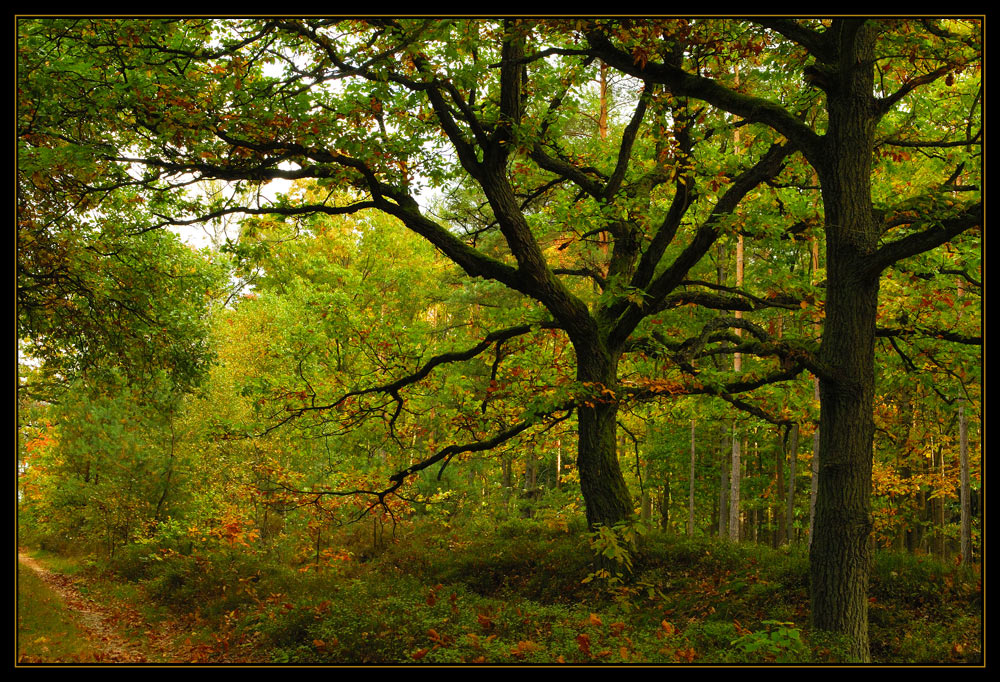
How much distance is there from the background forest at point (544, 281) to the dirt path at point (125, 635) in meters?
0.61

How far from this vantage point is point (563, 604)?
8.99 m

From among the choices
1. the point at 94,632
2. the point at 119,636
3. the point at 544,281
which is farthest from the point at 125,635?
the point at 544,281

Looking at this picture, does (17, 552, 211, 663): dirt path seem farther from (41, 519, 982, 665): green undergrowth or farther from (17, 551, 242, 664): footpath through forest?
(41, 519, 982, 665): green undergrowth

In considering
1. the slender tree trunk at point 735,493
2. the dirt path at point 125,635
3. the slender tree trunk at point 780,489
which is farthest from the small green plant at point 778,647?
the slender tree trunk at point 780,489

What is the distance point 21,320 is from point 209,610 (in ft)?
19.7

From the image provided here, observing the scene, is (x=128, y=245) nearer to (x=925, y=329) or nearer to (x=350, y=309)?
(x=350, y=309)

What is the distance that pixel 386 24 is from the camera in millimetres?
6465

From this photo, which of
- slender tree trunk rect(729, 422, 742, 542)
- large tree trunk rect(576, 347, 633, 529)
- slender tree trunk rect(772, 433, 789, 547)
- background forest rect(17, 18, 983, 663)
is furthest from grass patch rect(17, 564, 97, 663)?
slender tree trunk rect(772, 433, 789, 547)

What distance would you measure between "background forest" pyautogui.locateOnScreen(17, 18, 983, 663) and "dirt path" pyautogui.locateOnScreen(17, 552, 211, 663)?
2.00ft

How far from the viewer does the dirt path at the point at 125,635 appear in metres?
9.00

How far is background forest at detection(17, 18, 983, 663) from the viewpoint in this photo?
678 cm

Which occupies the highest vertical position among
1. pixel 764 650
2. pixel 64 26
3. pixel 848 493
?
pixel 64 26
